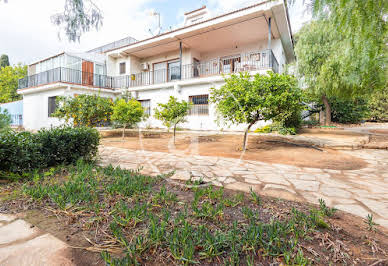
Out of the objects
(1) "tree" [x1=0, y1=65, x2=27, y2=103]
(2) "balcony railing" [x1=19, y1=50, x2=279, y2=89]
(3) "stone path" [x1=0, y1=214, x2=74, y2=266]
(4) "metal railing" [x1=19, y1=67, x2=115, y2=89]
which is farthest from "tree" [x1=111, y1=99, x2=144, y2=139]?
(1) "tree" [x1=0, y1=65, x2=27, y2=103]

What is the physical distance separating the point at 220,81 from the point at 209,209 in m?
9.76

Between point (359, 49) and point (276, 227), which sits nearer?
point (276, 227)

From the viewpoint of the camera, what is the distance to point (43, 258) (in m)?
1.22

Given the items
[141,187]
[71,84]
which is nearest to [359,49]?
[141,187]

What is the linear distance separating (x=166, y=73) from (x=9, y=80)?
73.0ft

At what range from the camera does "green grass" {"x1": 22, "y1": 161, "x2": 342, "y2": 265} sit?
1228mm

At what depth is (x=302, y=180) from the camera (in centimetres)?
295

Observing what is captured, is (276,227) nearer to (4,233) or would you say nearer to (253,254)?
A: (253,254)

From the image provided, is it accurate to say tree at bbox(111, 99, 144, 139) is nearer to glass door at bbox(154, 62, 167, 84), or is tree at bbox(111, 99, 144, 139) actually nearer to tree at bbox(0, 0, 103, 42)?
tree at bbox(0, 0, 103, 42)

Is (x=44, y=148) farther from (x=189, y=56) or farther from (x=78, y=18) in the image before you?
(x=189, y=56)

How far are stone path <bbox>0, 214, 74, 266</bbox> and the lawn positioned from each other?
7cm

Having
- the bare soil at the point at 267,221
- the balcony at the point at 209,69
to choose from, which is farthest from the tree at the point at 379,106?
the bare soil at the point at 267,221

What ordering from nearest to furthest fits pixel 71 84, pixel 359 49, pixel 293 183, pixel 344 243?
pixel 344 243 < pixel 359 49 < pixel 293 183 < pixel 71 84

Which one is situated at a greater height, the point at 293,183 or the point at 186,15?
the point at 186,15
